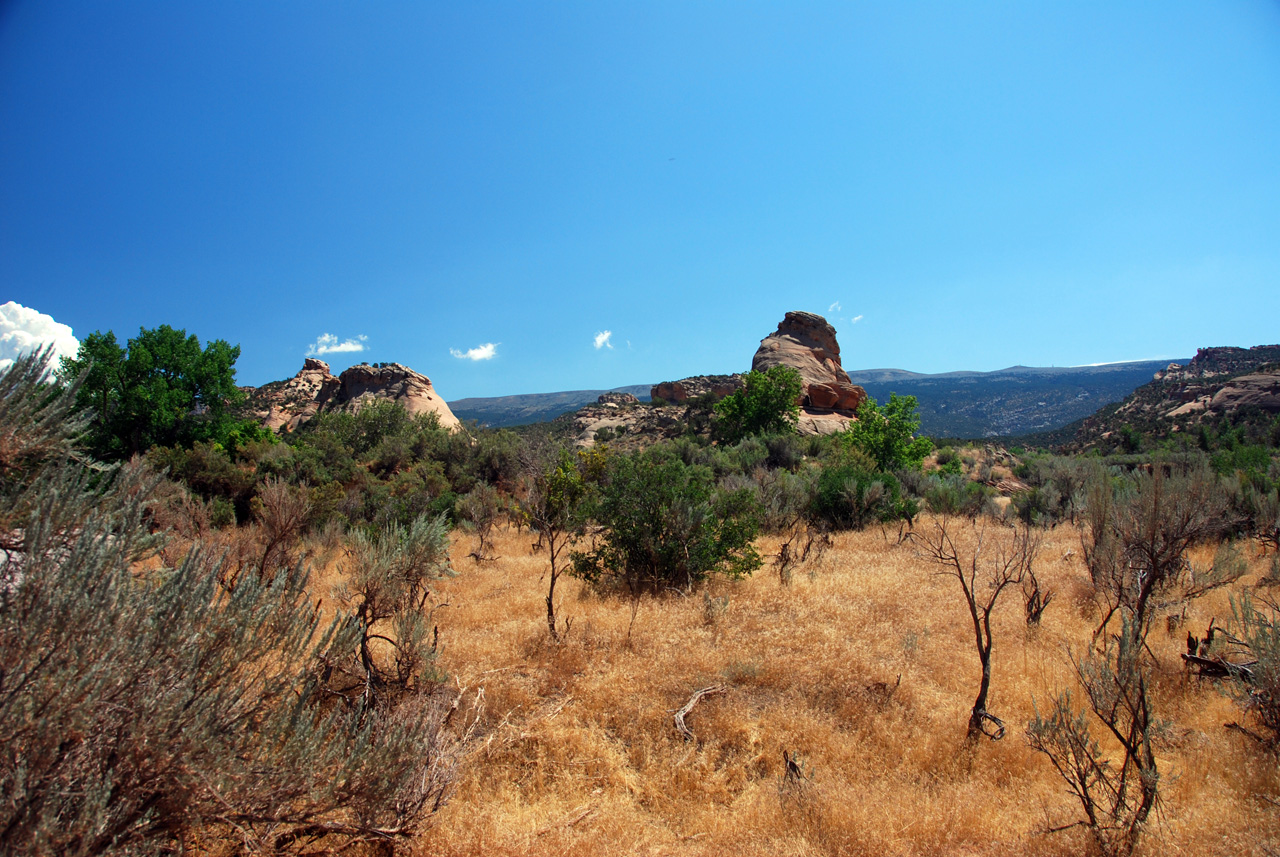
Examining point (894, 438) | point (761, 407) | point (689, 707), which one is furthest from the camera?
point (761, 407)

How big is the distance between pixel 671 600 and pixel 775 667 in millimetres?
2413

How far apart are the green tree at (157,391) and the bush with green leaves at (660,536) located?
16776 millimetres

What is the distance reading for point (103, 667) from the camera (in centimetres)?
207

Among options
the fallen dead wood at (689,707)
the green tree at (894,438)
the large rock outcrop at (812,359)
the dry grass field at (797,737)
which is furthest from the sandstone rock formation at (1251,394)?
the fallen dead wood at (689,707)

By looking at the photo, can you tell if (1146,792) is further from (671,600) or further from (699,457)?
(699,457)

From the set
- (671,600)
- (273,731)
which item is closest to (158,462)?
(671,600)

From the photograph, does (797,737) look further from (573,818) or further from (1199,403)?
(1199,403)

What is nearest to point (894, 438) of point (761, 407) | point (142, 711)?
point (761, 407)

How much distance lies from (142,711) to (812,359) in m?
43.5

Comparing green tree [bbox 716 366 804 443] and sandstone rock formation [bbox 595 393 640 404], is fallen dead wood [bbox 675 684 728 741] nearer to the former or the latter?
green tree [bbox 716 366 804 443]

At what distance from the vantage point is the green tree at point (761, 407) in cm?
3075

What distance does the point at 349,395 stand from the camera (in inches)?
1599

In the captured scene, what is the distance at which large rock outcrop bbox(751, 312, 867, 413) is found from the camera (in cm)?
3891

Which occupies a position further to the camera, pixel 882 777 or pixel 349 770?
pixel 882 777
